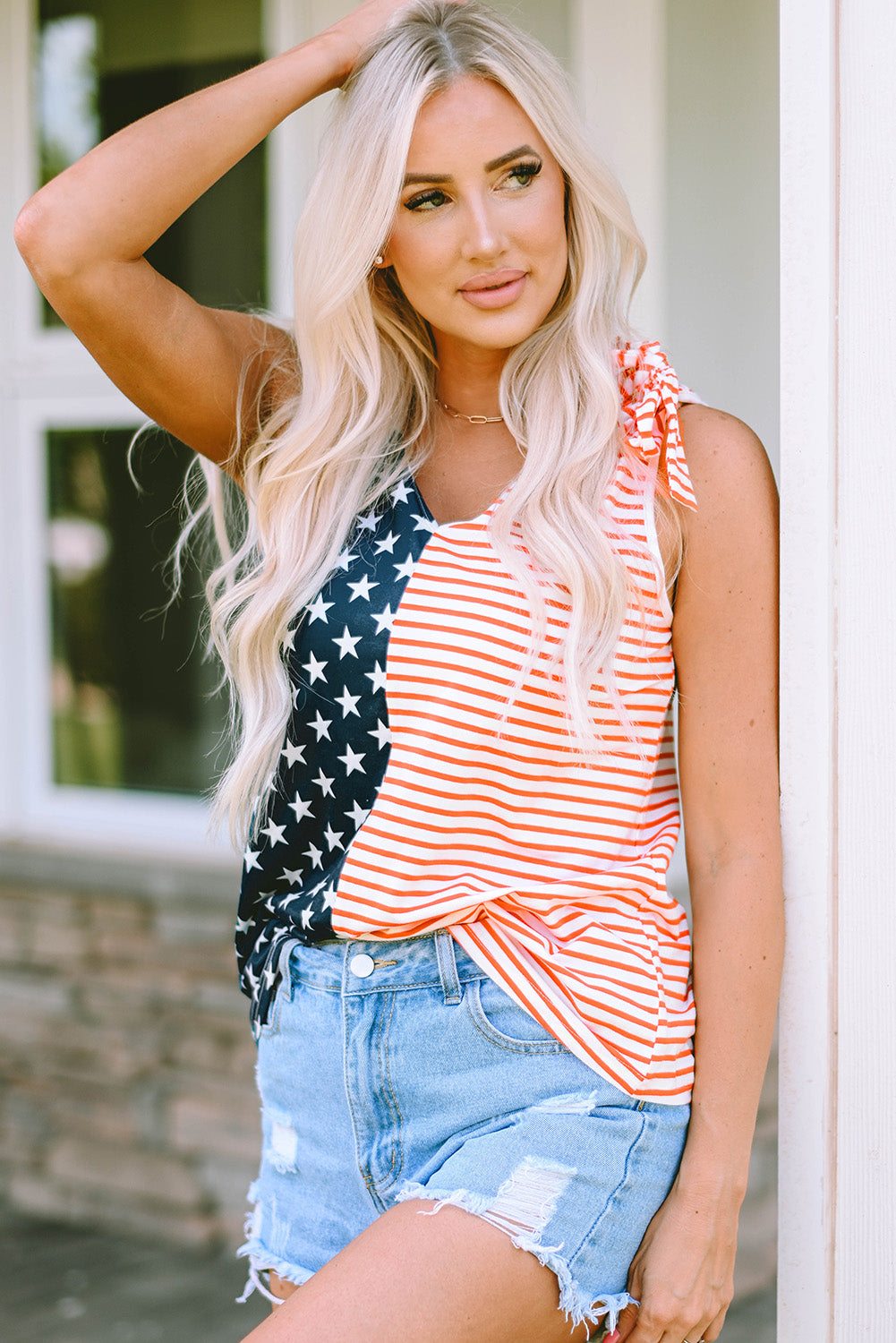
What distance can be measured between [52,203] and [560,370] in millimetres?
686

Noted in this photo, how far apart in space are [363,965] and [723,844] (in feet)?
1.42

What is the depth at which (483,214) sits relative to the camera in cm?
169

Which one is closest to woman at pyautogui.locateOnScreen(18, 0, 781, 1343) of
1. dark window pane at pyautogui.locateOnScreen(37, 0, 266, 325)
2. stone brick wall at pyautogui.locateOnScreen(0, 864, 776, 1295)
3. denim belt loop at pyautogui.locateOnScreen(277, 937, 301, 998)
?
denim belt loop at pyautogui.locateOnScreen(277, 937, 301, 998)

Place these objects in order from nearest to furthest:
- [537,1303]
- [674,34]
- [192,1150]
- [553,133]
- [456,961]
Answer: [537,1303]
[456,961]
[553,133]
[674,34]
[192,1150]

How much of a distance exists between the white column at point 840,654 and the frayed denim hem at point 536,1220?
0.23 m

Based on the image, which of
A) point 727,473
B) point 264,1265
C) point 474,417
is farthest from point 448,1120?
point 474,417

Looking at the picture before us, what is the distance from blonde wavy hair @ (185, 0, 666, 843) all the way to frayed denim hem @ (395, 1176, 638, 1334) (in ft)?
1.85

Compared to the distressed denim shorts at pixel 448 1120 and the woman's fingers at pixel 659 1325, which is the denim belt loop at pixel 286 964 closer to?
the distressed denim shorts at pixel 448 1120

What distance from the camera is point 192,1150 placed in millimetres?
3588

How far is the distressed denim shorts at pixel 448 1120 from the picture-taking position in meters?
1.44

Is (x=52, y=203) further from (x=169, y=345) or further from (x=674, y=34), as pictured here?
(x=674, y=34)

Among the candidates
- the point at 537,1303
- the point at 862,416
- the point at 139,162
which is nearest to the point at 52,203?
the point at 139,162

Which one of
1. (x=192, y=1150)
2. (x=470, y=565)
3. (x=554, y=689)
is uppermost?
(x=470, y=565)

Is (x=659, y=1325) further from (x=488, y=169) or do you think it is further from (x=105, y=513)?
(x=105, y=513)
